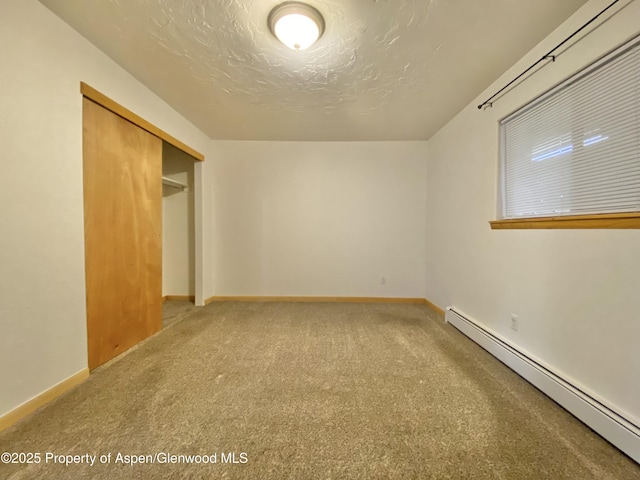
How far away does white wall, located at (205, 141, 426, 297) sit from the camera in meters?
3.57

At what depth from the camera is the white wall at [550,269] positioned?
3.95ft

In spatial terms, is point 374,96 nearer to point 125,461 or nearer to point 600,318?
point 600,318

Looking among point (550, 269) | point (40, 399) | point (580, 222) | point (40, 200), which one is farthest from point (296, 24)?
point (40, 399)

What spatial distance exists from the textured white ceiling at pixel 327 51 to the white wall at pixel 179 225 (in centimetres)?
111

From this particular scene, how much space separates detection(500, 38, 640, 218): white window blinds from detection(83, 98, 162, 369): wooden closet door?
130 inches

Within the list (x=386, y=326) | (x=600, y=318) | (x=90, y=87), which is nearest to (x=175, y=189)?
(x=90, y=87)

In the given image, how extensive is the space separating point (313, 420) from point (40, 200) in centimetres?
208

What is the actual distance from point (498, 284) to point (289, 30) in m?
2.53

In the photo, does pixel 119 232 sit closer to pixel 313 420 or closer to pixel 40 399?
pixel 40 399

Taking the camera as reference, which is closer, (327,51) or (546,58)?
(546,58)

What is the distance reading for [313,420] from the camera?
1322 millimetres

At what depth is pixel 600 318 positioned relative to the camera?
4.27 ft

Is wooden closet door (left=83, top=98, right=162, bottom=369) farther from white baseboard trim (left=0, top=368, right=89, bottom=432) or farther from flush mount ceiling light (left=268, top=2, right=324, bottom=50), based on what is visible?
flush mount ceiling light (left=268, top=2, right=324, bottom=50)

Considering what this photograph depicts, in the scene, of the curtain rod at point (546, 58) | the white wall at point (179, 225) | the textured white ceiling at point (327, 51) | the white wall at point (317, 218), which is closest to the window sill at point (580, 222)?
the curtain rod at point (546, 58)
